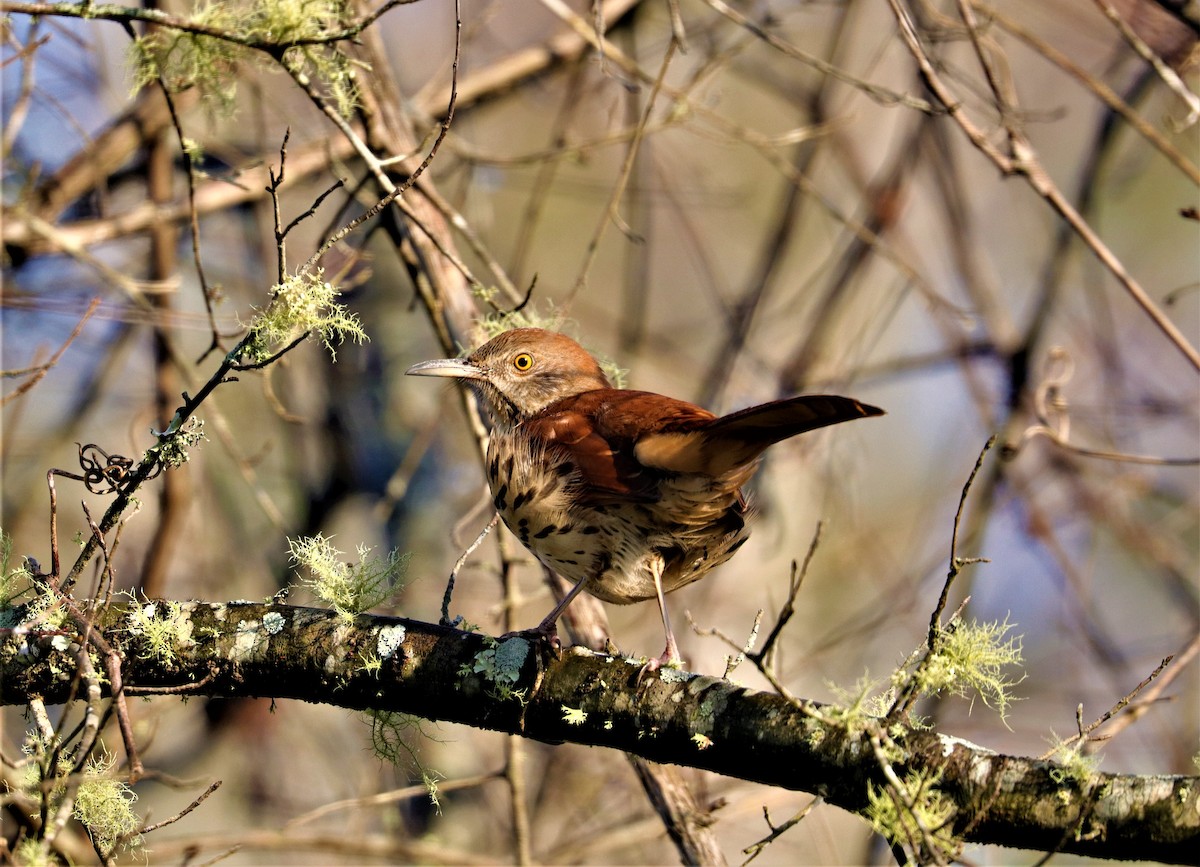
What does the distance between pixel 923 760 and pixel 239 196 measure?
155 inches

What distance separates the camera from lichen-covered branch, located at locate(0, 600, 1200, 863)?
1.89 meters

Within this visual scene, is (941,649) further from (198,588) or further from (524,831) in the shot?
(198,588)

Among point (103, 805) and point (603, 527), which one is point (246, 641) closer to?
point (103, 805)

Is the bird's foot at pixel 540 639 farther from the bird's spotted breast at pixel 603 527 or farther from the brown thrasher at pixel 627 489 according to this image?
the bird's spotted breast at pixel 603 527

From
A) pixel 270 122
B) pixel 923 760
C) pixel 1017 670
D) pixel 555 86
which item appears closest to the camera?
pixel 923 760

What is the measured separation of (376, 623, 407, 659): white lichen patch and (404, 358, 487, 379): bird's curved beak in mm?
1061

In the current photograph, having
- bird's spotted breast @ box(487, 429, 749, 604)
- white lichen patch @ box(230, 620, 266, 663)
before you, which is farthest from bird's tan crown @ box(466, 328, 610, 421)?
white lichen patch @ box(230, 620, 266, 663)

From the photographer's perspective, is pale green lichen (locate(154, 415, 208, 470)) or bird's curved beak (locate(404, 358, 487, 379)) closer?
pale green lichen (locate(154, 415, 208, 470))

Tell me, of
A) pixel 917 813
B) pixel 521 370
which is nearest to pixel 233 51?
pixel 521 370

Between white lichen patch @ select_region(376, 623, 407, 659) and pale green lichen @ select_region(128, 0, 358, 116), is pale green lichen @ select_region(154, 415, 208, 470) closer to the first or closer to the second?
white lichen patch @ select_region(376, 623, 407, 659)

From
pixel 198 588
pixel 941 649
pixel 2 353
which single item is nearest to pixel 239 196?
pixel 2 353

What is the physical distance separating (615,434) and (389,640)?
837 millimetres

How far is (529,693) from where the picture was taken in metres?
2.21

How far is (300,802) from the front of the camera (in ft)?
19.1
